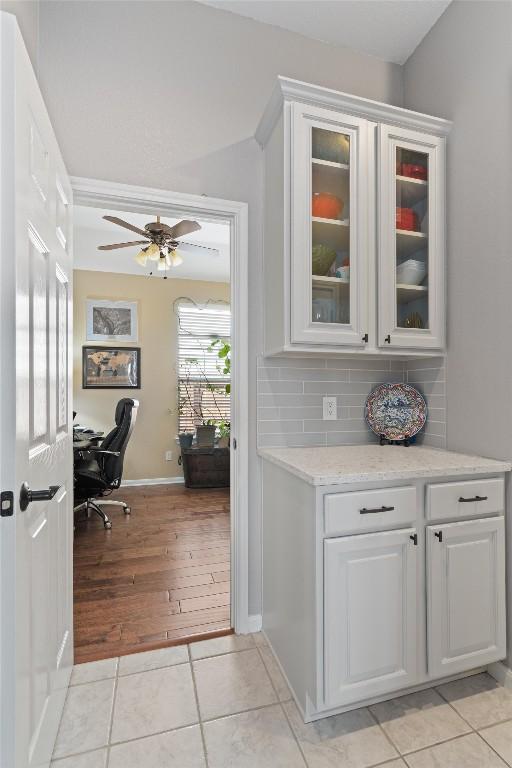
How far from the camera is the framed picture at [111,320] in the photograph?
193 inches

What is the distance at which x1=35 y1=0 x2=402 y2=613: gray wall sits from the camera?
5.80 ft

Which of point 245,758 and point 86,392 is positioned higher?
point 86,392

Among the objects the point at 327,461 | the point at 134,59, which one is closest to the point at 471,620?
the point at 327,461

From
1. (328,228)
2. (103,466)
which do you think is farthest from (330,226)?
(103,466)

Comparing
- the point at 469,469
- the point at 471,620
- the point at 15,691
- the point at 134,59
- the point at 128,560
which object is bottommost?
the point at 128,560

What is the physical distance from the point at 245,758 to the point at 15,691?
2.69ft

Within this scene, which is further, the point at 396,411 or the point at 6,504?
the point at 396,411

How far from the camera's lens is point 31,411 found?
1.09 m

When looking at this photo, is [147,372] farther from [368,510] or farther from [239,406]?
[368,510]

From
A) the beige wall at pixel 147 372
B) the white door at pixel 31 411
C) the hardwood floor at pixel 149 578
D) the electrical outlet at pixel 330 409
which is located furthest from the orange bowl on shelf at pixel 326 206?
the beige wall at pixel 147 372

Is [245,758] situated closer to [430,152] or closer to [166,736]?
[166,736]

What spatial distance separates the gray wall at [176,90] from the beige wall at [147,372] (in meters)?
3.35

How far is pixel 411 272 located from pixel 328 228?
469 mm

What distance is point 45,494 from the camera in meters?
1.04
